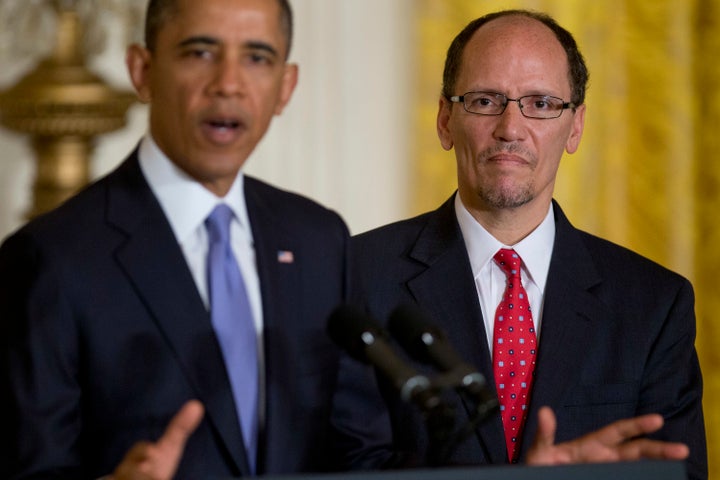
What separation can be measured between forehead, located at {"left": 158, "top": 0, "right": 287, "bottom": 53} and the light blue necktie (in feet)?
0.84

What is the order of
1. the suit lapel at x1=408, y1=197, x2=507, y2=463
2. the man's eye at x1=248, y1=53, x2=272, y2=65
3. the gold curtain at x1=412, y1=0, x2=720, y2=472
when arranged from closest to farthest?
1. the man's eye at x1=248, y1=53, x2=272, y2=65
2. the suit lapel at x1=408, y1=197, x2=507, y2=463
3. the gold curtain at x1=412, y1=0, x2=720, y2=472

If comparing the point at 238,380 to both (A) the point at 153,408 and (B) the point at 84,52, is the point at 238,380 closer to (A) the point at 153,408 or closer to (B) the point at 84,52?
(A) the point at 153,408

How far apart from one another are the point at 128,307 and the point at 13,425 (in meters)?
0.18

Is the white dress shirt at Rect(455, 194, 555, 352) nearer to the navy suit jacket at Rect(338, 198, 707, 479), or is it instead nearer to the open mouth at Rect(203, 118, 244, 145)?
the navy suit jacket at Rect(338, 198, 707, 479)

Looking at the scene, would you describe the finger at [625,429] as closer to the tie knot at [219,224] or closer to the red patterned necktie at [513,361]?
the red patterned necktie at [513,361]

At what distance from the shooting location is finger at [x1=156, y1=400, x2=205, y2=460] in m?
1.39

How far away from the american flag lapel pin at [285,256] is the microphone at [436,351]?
0.20 metres

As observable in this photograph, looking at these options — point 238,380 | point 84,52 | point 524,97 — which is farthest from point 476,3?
point 238,380

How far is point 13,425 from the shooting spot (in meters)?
1.48

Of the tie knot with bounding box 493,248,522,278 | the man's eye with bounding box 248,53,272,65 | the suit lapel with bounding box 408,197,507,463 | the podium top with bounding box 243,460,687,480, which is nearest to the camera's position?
the podium top with bounding box 243,460,687,480

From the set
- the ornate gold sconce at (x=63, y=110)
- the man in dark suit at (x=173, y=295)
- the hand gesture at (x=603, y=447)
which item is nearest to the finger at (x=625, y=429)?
the hand gesture at (x=603, y=447)

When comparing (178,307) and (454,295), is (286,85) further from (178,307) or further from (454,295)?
(454,295)

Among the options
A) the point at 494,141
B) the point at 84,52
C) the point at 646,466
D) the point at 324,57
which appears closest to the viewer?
the point at 646,466

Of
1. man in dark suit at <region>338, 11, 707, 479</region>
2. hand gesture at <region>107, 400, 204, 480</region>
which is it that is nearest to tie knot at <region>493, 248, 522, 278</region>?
man in dark suit at <region>338, 11, 707, 479</region>
